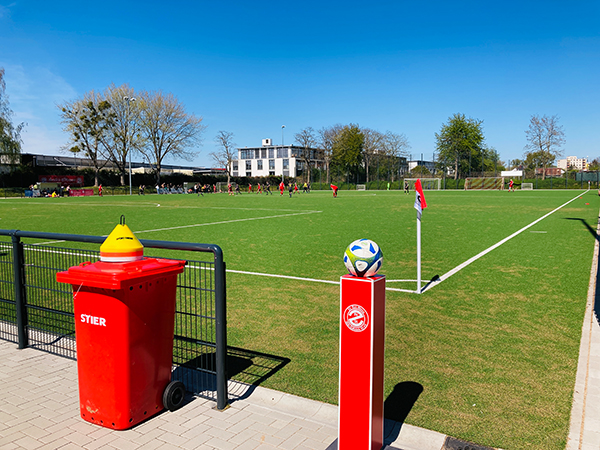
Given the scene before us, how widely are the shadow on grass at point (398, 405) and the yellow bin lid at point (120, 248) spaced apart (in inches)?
88.5

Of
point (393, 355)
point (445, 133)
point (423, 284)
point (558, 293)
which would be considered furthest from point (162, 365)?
point (445, 133)

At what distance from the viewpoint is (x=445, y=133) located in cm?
9250

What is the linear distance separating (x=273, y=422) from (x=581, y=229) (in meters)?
16.4

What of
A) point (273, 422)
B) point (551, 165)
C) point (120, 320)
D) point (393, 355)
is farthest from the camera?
point (551, 165)

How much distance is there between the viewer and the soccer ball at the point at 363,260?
9.18ft

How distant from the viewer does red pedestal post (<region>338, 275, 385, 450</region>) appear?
9.03 ft

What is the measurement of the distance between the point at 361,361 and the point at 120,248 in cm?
185

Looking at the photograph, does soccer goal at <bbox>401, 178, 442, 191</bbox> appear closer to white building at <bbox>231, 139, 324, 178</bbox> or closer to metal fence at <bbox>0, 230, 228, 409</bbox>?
white building at <bbox>231, 139, 324, 178</bbox>

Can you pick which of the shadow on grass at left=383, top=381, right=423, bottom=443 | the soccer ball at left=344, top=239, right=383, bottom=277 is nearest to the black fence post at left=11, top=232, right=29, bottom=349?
the soccer ball at left=344, top=239, right=383, bottom=277

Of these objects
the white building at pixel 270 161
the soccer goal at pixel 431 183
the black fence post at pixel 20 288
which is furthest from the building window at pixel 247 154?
the black fence post at pixel 20 288

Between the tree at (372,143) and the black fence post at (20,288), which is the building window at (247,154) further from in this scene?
the black fence post at (20,288)

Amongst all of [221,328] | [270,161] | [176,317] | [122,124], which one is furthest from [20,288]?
[270,161]

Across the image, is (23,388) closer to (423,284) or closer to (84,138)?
(423,284)

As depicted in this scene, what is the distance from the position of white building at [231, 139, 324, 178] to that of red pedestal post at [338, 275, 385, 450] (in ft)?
392
